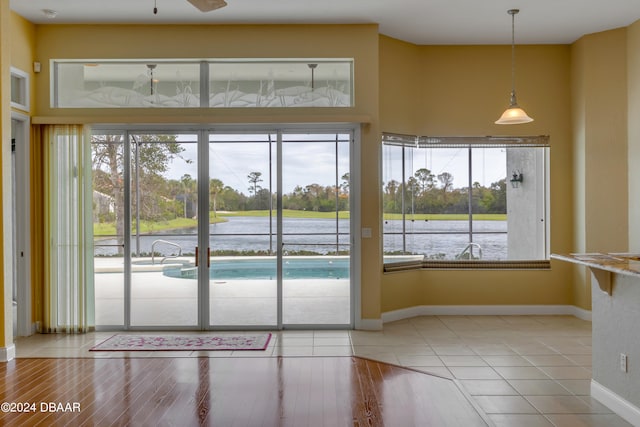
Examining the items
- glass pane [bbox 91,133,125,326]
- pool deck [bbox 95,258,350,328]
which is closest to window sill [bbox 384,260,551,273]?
pool deck [bbox 95,258,350,328]

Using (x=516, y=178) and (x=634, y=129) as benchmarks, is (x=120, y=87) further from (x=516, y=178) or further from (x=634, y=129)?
(x=634, y=129)

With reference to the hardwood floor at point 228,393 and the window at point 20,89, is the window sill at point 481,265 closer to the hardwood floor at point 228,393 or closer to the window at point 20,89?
the hardwood floor at point 228,393

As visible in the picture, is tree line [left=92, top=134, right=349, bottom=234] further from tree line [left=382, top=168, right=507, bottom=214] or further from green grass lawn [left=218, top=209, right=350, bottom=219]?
tree line [left=382, top=168, right=507, bottom=214]

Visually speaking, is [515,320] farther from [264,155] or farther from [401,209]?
[264,155]

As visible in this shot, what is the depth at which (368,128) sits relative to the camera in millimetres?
5465

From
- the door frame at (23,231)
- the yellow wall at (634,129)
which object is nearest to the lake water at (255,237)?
the door frame at (23,231)

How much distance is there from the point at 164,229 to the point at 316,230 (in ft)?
5.64

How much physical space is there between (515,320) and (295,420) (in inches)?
146

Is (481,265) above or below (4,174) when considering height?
below

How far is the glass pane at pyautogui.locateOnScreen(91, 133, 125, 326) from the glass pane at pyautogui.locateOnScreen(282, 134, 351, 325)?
1854 mm

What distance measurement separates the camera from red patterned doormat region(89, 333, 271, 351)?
15.8ft

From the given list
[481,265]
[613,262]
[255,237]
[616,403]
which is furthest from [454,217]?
[616,403]

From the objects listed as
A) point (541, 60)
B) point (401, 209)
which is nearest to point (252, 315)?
point (401, 209)

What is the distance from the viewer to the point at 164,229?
5.55 meters
